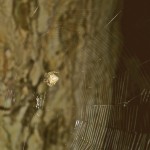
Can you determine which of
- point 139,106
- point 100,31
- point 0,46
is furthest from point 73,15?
point 139,106

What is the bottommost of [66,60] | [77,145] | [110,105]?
[77,145]

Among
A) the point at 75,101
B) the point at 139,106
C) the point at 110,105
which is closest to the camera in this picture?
the point at 139,106

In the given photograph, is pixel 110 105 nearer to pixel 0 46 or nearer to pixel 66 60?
pixel 66 60

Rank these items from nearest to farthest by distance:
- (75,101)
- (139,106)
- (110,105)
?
(139,106), (110,105), (75,101)

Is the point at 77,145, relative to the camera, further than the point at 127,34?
Yes
